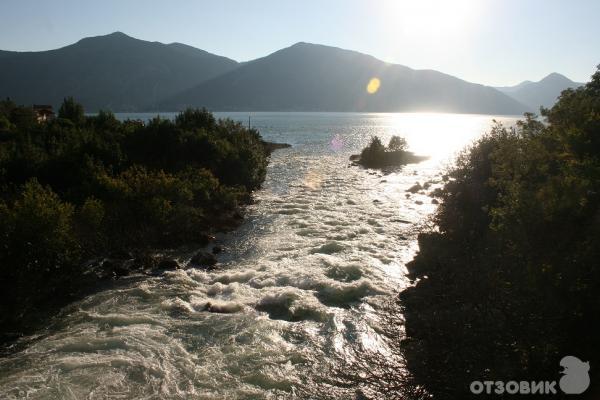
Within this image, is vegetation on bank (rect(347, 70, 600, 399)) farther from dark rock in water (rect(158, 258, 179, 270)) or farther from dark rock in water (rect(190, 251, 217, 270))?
dark rock in water (rect(158, 258, 179, 270))

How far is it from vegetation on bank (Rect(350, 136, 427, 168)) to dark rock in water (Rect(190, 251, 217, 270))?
70.2 metres

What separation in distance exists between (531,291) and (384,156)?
293ft

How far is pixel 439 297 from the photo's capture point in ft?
80.0

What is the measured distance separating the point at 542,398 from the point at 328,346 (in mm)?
9258

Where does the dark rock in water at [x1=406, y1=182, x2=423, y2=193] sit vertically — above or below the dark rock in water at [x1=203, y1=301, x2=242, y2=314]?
above

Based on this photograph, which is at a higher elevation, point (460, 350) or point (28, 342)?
point (460, 350)

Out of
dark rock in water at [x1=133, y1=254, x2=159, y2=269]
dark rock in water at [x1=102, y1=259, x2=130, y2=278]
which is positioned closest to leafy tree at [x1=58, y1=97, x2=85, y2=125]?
dark rock in water at [x1=102, y1=259, x2=130, y2=278]

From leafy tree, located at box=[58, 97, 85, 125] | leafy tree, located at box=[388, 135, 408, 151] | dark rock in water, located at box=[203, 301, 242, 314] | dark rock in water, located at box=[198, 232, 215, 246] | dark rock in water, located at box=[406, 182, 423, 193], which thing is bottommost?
dark rock in water, located at box=[198, 232, 215, 246]

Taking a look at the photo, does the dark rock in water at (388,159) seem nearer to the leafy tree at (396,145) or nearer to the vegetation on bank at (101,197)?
the leafy tree at (396,145)

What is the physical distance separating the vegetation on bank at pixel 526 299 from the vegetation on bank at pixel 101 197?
751 inches

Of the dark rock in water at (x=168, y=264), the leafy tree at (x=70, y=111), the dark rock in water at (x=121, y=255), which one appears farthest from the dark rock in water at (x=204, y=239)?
the leafy tree at (x=70, y=111)

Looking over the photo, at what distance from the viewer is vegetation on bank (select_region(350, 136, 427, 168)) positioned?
10131 cm

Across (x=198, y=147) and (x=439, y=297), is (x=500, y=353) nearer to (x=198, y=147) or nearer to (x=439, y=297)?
(x=439, y=297)

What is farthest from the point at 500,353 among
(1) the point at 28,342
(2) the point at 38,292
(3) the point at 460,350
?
(2) the point at 38,292
